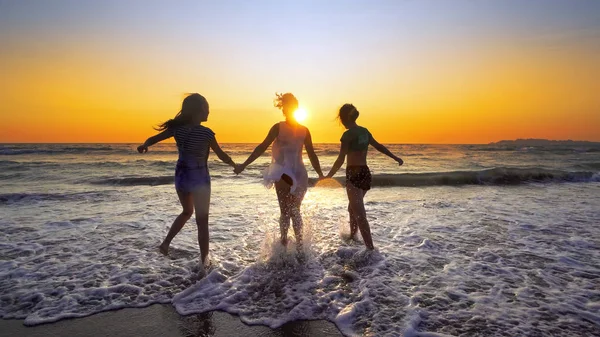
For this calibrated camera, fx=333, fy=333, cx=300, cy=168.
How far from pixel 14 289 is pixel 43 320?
4.02 ft

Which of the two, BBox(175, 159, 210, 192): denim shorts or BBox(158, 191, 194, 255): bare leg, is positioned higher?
BBox(175, 159, 210, 192): denim shorts

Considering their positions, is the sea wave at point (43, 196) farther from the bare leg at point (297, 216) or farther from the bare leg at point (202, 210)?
the bare leg at point (297, 216)

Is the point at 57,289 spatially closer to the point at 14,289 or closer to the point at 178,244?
the point at 14,289

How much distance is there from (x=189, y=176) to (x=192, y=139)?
49 centimetres

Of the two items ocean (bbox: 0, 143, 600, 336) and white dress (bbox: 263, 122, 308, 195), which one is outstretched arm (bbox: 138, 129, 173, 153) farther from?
ocean (bbox: 0, 143, 600, 336)

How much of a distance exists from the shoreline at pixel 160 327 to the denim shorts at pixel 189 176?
1.56m

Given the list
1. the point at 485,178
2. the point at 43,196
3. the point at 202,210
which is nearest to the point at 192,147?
the point at 202,210

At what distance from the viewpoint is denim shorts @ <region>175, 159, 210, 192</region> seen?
4.39 m

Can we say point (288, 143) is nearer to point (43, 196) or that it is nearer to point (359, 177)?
point (359, 177)

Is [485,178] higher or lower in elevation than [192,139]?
lower

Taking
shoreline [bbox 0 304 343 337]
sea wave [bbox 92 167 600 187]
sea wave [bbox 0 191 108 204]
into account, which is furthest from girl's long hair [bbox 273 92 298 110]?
sea wave [bbox 92 167 600 187]

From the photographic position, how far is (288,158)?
5145 millimetres

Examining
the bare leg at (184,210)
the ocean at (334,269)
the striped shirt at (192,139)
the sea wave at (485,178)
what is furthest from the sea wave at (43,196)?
the sea wave at (485,178)

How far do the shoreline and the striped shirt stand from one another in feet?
6.34
